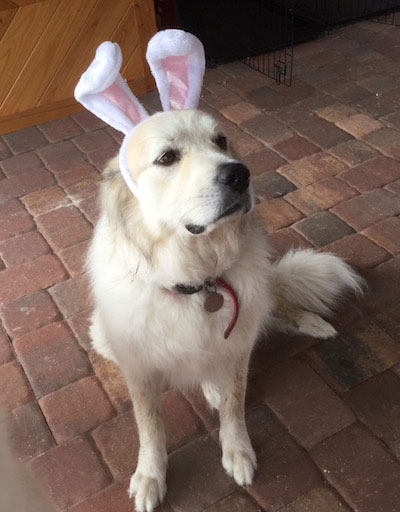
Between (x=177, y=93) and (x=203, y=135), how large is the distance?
0.76 ft

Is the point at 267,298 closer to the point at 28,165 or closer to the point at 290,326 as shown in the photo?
the point at 290,326

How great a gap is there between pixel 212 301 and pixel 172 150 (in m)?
0.49

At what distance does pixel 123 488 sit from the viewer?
191 centimetres

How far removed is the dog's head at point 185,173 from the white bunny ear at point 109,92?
0.08m

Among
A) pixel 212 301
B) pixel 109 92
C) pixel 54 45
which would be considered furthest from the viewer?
pixel 54 45

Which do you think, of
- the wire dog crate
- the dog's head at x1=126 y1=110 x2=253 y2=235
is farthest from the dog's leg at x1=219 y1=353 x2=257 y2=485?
the wire dog crate

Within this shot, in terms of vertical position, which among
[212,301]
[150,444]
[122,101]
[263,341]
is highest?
[122,101]

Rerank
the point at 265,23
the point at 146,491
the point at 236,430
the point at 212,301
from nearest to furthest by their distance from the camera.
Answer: the point at 212,301 < the point at 146,491 < the point at 236,430 < the point at 265,23

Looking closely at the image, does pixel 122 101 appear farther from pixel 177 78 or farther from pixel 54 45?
pixel 54 45

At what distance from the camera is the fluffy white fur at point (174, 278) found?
1.57 metres

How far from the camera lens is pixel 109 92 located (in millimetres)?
1619

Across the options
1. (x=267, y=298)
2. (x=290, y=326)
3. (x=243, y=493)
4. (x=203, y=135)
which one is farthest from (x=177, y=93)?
(x=243, y=493)

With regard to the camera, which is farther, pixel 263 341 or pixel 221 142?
pixel 263 341

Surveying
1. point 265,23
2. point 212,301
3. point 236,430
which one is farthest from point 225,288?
point 265,23
